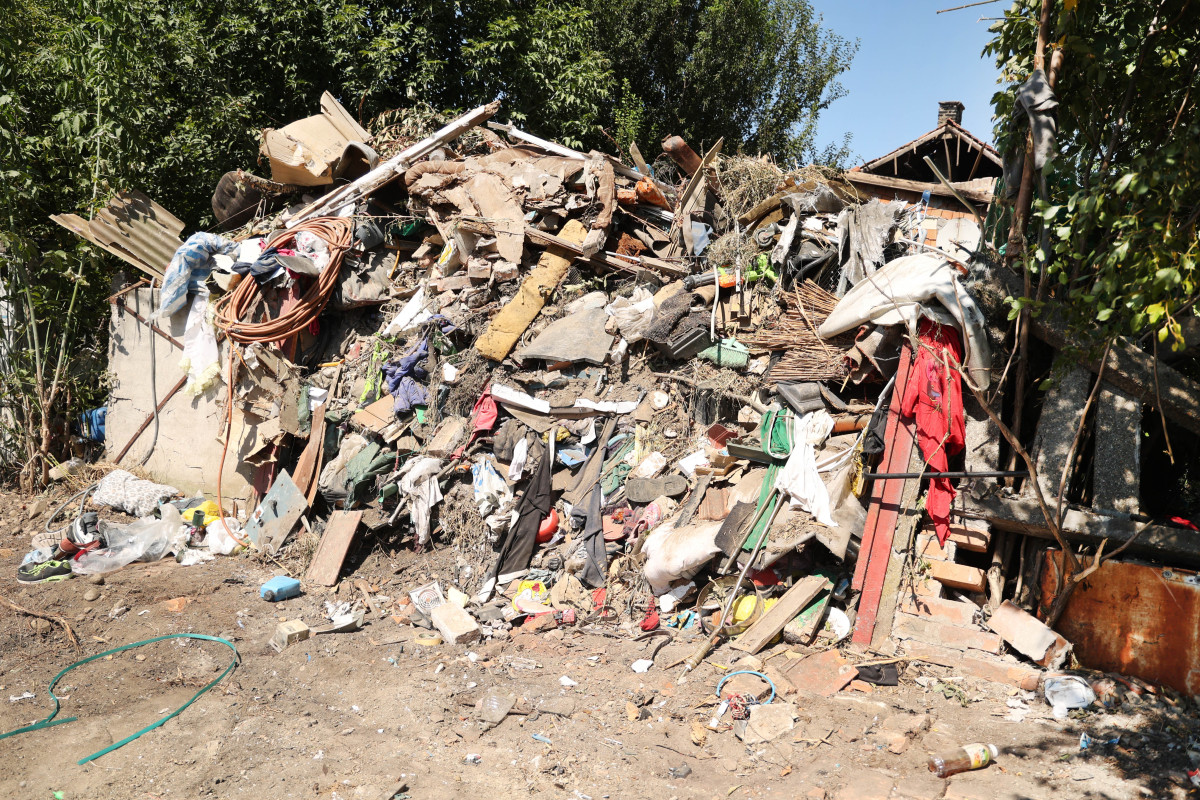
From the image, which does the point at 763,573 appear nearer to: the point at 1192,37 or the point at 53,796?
the point at 1192,37

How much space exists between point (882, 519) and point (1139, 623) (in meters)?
1.47

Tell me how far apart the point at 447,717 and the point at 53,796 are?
2.00m

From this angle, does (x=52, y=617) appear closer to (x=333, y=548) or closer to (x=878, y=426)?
(x=333, y=548)

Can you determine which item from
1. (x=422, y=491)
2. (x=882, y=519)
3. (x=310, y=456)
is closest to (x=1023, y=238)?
(x=882, y=519)

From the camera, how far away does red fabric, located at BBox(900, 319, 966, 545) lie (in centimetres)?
493

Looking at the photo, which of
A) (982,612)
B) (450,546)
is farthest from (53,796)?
(982,612)

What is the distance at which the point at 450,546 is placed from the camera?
269 inches

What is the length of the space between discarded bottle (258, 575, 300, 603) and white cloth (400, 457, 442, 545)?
44.2 inches

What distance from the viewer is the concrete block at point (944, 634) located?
15.0ft

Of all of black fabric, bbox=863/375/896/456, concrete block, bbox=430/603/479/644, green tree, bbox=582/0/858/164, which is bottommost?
concrete block, bbox=430/603/479/644

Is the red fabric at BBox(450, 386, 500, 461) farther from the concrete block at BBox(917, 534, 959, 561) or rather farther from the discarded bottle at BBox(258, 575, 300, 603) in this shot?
the concrete block at BBox(917, 534, 959, 561)

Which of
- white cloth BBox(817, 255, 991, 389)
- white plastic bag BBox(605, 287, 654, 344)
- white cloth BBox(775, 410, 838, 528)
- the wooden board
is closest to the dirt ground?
white cloth BBox(775, 410, 838, 528)

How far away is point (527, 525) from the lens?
6.33 m

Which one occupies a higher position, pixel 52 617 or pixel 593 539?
pixel 593 539
